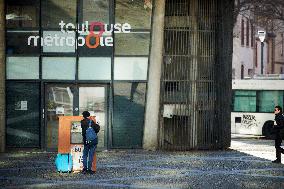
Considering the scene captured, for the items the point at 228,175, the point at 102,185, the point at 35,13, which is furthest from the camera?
the point at 35,13

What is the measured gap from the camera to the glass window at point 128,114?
20.2 metres

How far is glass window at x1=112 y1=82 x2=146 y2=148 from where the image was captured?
20.2m

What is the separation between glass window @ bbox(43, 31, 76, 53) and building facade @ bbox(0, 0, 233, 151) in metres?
0.04

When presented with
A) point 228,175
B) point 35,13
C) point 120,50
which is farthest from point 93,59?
point 228,175

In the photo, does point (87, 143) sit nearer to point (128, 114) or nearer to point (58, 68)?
point (128, 114)

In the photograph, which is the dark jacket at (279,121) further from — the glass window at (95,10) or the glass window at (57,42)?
the glass window at (57,42)

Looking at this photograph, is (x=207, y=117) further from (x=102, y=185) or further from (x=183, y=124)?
(x=102, y=185)

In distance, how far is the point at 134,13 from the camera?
20266 millimetres

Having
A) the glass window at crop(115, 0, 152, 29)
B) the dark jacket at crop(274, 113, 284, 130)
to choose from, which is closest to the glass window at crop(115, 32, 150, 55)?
the glass window at crop(115, 0, 152, 29)

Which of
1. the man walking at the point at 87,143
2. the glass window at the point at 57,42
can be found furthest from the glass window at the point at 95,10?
the man walking at the point at 87,143

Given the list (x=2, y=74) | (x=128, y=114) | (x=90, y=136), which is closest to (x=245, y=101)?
(x=128, y=114)

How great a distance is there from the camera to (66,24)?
66.0ft

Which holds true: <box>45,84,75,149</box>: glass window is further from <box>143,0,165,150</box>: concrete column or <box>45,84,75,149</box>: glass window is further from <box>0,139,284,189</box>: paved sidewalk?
<box>143,0,165,150</box>: concrete column

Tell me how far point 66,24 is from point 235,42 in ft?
90.3
